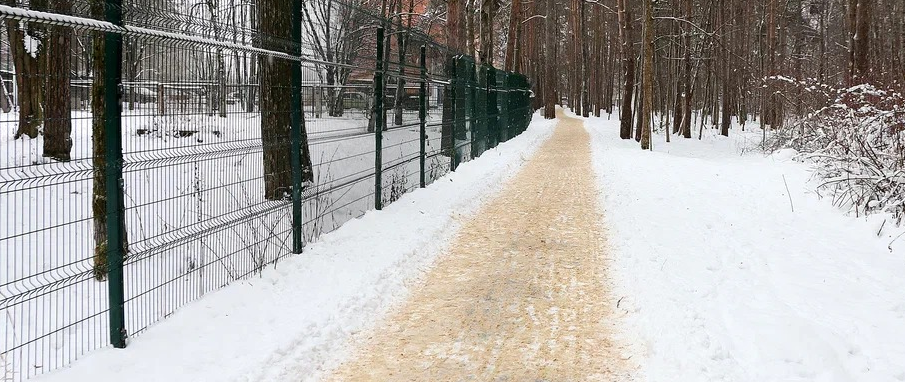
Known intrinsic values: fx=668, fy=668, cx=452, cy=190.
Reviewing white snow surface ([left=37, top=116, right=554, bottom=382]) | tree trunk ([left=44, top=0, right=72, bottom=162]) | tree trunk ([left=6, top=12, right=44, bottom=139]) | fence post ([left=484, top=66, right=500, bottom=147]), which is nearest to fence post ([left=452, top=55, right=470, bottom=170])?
fence post ([left=484, top=66, right=500, bottom=147])

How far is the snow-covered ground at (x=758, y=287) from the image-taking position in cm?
412

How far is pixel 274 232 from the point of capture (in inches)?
256

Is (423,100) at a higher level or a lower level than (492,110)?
lower

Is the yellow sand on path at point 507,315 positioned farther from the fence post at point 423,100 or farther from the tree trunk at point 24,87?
the fence post at point 423,100

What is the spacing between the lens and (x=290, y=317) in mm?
4820

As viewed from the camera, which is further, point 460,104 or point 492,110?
point 492,110

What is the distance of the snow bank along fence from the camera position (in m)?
3.76

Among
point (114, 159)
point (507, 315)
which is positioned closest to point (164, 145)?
point (114, 159)

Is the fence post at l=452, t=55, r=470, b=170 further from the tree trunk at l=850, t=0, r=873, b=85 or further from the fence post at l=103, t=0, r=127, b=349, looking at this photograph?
the fence post at l=103, t=0, r=127, b=349

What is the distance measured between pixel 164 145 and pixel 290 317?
148 cm

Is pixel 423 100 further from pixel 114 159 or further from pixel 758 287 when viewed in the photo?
pixel 114 159

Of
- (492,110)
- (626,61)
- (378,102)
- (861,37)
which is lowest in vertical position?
(378,102)

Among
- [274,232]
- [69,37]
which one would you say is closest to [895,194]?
[274,232]

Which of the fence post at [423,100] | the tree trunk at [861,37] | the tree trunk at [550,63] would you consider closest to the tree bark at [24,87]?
the fence post at [423,100]
